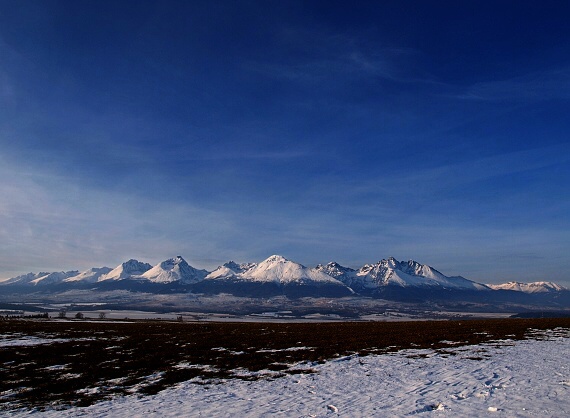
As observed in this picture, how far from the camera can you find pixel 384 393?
17.0 metres

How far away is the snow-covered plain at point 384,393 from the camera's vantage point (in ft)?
47.9

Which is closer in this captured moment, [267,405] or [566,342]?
[267,405]

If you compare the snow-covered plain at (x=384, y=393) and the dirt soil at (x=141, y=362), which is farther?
the dirt soil at (x=141, y=362)

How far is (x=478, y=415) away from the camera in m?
13.5

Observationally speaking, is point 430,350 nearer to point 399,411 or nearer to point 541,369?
point 541,369

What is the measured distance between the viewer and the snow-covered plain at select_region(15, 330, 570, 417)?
14.6 meters

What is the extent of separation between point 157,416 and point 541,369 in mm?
19603

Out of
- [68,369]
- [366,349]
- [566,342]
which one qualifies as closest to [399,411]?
[366,349]

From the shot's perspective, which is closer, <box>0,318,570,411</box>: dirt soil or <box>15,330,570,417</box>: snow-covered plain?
<box>15,330,570,417</box>: snow-covered plain

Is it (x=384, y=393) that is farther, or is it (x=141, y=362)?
(x=141, y=362)

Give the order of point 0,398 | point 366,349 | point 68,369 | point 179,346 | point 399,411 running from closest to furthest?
point 399,411
point 0,398
point 68,369
point 366,349
point 179,346

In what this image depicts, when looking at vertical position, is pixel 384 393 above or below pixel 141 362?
above

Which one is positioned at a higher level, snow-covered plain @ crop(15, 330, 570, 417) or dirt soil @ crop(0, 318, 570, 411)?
snow-covered plain @ crop(15, 330, 570, 417)

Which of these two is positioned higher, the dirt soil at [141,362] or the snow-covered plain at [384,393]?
the snow-covered plain at [384,393]
